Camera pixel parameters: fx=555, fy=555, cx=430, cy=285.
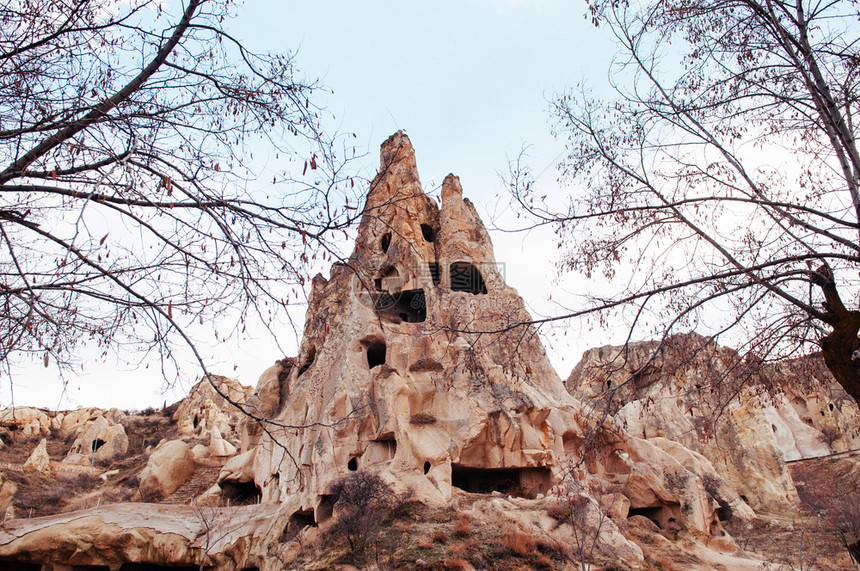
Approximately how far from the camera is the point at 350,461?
49.6ft

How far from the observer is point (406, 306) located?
66.8ft

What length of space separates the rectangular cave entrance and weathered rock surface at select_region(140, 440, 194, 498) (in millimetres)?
10259

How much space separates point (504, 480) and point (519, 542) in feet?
16.7

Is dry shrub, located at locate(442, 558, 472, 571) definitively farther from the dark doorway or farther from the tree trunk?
the dark doorway

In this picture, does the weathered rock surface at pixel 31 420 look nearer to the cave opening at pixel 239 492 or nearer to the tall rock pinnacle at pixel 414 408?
the cave opening at pixel 239 492

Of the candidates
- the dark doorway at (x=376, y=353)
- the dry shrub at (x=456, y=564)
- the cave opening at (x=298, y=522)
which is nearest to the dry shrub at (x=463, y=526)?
the dry shrub at (x=456, y=564)

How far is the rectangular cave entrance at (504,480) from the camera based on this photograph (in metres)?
15.3

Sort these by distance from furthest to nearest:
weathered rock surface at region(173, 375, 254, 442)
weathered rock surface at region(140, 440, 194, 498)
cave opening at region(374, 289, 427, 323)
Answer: weathered rock surface at region(173, 375, 254, 442)
cave opening at region(374, 289, 427, 323)
weathered rock surface at region(140, 440, 194, 498)

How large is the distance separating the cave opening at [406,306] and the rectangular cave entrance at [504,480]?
548 centimetres

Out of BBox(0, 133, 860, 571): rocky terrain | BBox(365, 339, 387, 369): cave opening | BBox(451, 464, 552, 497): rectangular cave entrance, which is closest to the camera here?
BBox(0, 133, 860, 571): rocky terrain

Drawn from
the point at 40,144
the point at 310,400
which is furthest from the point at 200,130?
the point at 310,400

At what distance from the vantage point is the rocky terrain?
36.9 feet

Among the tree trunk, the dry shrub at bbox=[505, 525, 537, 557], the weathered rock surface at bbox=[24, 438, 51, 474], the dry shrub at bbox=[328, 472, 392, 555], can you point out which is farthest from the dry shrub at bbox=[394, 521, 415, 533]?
the weathered rock surface at bbox=[24, 438, 51, 474]

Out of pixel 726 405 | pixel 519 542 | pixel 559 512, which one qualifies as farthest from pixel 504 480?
pixel 726 405
